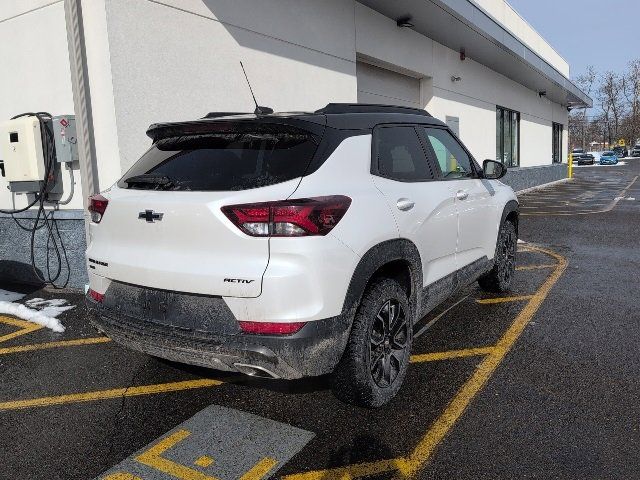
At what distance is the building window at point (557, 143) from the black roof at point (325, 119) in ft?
93.4

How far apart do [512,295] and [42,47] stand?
244 inches

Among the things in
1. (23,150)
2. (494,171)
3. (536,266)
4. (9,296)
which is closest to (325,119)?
Result: (494,171)

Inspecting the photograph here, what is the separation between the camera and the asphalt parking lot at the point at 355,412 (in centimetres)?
267

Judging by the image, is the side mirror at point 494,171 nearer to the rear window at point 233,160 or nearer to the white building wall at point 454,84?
the rear window at point 233,160

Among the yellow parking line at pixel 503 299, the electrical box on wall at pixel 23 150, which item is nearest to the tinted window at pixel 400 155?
the yellow parking line at pixel 503 299

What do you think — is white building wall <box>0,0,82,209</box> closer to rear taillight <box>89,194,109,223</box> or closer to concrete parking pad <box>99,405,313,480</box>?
rear taillight <box>89,194,109,223</box>

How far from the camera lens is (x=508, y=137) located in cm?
1967

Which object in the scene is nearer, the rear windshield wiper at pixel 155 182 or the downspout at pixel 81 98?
the rear windshield wiper at pixel 155 182

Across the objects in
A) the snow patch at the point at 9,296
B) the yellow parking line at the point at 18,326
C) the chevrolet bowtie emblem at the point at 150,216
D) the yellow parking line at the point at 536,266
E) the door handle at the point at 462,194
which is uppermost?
the chevrolet bowtie emblem at the point at 150,216

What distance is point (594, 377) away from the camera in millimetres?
3564

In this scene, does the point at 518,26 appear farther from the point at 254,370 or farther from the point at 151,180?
the point at 254,370

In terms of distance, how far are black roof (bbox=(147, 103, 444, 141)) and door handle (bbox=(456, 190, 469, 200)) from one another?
726mm

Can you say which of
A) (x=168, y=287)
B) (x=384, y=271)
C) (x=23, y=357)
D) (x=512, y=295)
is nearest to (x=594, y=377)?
(x=384, y=271)

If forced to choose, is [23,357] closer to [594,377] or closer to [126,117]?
[126,117]
